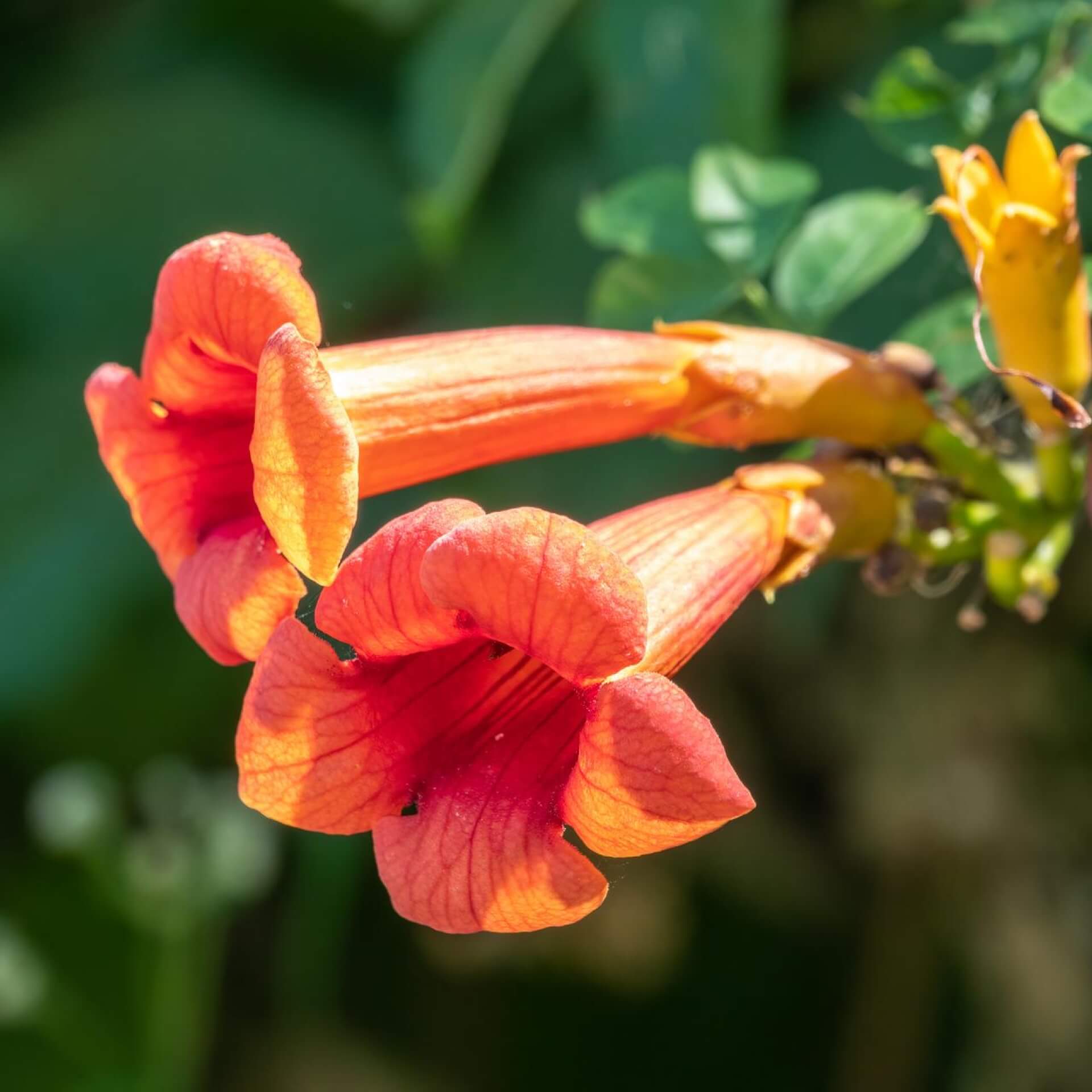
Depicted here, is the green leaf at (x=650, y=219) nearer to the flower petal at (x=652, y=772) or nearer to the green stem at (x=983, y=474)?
the green stem at (x=983, y=474)

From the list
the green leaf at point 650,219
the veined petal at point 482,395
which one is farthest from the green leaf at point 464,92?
the veined petal at point 482,395

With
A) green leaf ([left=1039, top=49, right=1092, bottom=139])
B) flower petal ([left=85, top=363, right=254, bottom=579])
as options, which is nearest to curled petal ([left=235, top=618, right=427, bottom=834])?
flower petal ([left=85, top=363, right=254, bottom=579])

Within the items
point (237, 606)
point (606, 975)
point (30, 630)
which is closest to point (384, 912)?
point (606, 975)

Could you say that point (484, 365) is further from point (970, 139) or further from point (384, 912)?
point (384, 912)

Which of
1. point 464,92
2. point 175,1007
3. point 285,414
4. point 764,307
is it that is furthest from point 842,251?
point 175,1007

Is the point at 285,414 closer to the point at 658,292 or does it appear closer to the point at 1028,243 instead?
the point at 658,292

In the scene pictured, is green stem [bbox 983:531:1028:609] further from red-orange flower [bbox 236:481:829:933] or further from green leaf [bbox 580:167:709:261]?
green leaf [bbox 580:167:709:261]
